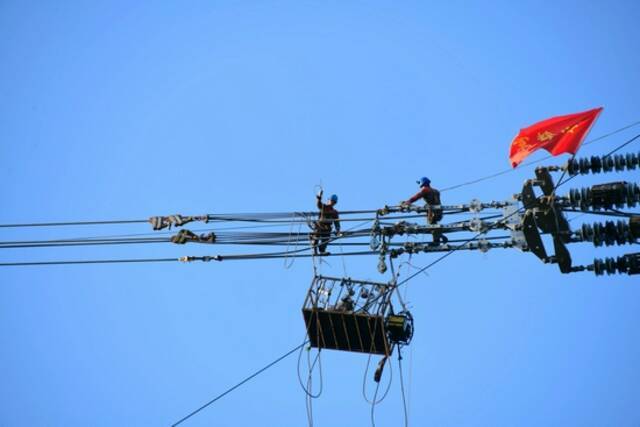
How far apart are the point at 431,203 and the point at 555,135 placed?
3555 mm

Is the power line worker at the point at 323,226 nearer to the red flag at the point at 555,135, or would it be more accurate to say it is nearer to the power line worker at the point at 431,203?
the power line worker at the point at 431,203

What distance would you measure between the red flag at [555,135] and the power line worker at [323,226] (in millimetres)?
3954

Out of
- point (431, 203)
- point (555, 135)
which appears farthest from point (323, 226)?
point (555, 135)

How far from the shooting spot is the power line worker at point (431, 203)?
15.7m

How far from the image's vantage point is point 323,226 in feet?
55.5

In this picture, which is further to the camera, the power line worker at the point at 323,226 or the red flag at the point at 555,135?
the power line worker at the point at 323,226

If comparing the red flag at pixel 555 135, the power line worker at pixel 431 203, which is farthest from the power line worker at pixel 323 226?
the red flag at pixel 555 135

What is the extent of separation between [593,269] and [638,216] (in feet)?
4.00

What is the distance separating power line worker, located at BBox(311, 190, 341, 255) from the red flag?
156 inches

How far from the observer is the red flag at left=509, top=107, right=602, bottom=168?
14305mm

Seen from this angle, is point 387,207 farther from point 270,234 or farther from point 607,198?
point 607,198

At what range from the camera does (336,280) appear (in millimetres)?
15555

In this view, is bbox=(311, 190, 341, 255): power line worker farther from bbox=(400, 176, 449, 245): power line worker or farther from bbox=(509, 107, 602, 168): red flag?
bbox=(509, 107, 602, 168): red flag

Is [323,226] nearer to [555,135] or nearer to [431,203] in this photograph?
[431,203]
